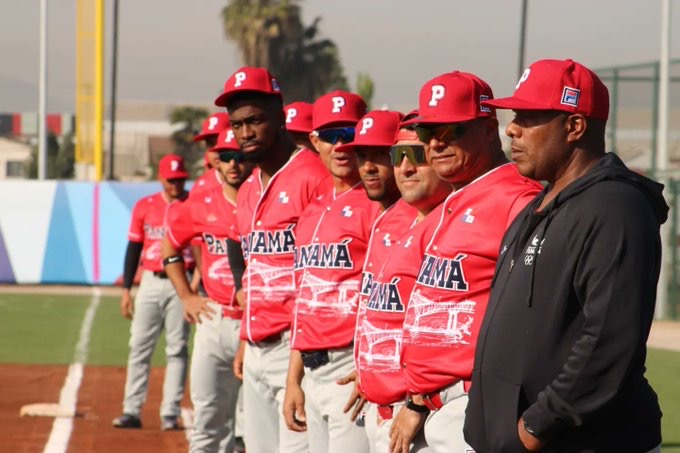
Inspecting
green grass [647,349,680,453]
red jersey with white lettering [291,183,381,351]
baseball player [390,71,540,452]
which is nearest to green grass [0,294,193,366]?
green grass [647,349,680,453]

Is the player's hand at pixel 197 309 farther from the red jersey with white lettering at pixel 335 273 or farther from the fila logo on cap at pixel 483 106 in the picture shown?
the fila logo on cap at pixel 483 106

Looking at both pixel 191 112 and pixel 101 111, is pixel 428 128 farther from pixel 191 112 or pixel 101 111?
pixel 191 112

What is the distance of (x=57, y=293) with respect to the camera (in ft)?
89.1

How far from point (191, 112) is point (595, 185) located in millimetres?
58245

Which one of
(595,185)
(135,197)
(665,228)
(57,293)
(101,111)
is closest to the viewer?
(595,185)

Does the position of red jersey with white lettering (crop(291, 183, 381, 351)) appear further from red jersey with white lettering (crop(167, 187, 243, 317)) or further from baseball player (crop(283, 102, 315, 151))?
red jersey with white lettering (crop(167, 187, 243, 317))

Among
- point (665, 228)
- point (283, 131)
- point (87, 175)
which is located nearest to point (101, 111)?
point (87, 175)

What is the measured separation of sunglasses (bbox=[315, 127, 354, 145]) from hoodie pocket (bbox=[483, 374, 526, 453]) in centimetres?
281

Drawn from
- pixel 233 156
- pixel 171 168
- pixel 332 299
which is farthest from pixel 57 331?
pixel 332 299

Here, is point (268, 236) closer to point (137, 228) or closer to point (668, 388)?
point (137, 228)

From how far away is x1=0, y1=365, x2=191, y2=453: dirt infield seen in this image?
35.1 ft

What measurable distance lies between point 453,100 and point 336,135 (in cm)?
187

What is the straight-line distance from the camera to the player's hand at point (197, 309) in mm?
9305

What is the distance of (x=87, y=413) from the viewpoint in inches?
487
